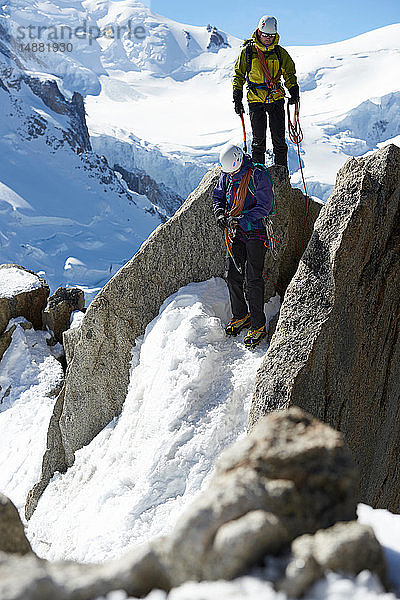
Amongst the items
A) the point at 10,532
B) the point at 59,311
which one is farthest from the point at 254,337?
the point at 59,311

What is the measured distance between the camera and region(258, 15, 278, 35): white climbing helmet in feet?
21.9

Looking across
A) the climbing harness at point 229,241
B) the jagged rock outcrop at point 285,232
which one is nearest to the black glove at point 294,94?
the jagged rock outcrop at point 285,232

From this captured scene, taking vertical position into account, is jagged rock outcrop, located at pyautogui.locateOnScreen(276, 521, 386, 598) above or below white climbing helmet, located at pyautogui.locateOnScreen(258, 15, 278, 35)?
below

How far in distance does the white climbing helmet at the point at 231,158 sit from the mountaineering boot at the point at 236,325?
1.60 m

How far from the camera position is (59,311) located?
42.1 feet

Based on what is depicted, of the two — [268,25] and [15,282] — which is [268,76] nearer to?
[268,25]

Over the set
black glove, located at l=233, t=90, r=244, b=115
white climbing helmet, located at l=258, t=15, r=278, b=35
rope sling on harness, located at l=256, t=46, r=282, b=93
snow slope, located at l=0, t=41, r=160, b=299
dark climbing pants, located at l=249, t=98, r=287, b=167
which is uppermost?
white climbing helmet, located at l=258, t=15, r=278, b=35

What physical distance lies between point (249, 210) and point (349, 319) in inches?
61.7

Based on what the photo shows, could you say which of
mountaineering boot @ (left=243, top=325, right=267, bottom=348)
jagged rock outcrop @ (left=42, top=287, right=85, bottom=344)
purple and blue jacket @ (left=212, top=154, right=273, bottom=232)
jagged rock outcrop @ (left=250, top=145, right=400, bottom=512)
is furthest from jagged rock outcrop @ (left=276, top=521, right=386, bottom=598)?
jagged rock outcrop @ (left=42, top=287, right=85, bottom=344)

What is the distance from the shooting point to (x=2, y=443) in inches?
419

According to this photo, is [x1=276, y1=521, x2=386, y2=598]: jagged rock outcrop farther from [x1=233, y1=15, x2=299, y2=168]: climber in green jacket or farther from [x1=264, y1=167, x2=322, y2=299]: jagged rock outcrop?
[x1=233, y1=15, x2=299, y2=168]: climber in green jacket

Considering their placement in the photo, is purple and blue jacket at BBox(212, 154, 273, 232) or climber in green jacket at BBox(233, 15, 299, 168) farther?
climber in green jacket at BBox(233, 15, 299, 168)

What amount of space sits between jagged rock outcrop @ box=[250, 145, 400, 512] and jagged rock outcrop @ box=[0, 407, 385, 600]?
7.65ft

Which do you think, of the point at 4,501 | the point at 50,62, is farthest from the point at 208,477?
the point at 50,62
